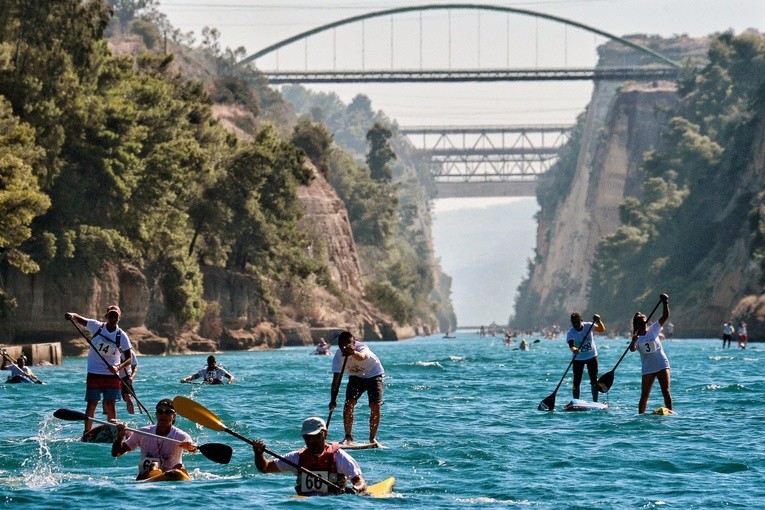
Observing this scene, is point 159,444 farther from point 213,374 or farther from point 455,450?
point 213,374

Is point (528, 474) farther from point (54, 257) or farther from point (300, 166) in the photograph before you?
point (300, 166)

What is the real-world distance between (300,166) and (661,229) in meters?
71.2

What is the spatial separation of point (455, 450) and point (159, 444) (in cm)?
723

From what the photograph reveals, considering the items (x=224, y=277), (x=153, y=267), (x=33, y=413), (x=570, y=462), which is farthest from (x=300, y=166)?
(x=570, y=462)

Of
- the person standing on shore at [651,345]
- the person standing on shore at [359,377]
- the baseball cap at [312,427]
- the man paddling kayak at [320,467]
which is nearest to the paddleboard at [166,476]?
the man paddling kayak at [320,467]

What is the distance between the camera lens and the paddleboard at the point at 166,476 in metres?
19.3

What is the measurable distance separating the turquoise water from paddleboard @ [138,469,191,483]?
0.10 meters

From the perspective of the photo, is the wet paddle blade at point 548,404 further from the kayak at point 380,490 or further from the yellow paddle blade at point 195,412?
the yellow paddle blade at point 195,412

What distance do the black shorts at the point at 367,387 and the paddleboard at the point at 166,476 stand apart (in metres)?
5.53

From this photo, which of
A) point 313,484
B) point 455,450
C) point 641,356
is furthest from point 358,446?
point 313,484

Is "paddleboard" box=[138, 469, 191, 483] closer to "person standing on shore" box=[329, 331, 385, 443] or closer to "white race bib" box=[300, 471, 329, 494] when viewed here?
"white race bib" box=[300, 471, 329, 494]

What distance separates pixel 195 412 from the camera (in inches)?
729

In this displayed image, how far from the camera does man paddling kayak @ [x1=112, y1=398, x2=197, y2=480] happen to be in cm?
1823

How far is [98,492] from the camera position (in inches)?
765
